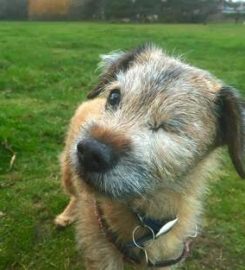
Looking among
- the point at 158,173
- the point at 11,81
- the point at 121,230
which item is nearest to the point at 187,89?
the point at 158,173

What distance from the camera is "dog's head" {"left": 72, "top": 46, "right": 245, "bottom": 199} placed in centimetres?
243

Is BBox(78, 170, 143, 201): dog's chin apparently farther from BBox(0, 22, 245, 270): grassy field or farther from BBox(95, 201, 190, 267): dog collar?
BBox(0, 22, 245, 270): grassy field

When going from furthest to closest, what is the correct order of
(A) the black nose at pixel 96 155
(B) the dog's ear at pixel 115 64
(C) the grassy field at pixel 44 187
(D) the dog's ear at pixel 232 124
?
(C) the grassy field at pixel 44 187 < (B) the dog's ear at pixel 115 64 < (D) the dog's ear at pixel 232 124 < (A) the black nose at pixel 96 155

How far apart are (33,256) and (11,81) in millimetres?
4622

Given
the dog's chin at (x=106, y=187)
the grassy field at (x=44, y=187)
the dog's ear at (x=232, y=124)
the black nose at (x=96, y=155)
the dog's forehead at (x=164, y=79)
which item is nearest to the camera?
the black nose at (x=96, y=155)

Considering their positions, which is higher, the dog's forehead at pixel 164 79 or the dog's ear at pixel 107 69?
the dog's forehead at pixel 164 79

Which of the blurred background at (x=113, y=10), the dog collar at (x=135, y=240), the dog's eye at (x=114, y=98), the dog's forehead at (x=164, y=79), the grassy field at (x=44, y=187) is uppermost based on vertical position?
the dog's forehead at (x=164, y=79)

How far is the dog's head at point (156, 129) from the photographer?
7.98 ft

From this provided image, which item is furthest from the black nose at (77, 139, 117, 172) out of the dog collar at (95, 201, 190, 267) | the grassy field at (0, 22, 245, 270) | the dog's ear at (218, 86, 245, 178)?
the grassy field at (0, 22, 245, 270)

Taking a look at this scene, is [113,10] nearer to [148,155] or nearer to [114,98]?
[114,98]

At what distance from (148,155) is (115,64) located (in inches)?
39.6

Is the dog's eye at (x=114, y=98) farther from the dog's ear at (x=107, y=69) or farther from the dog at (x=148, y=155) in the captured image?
the dog's ear at (x=107, y=69)

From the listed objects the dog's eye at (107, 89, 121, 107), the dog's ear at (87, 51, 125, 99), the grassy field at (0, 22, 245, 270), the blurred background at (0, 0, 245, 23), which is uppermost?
the dog's eye at (107, 89, 121, 107)

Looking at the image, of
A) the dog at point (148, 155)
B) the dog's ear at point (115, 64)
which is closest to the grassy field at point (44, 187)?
the dog's ear at point (115, 64)
